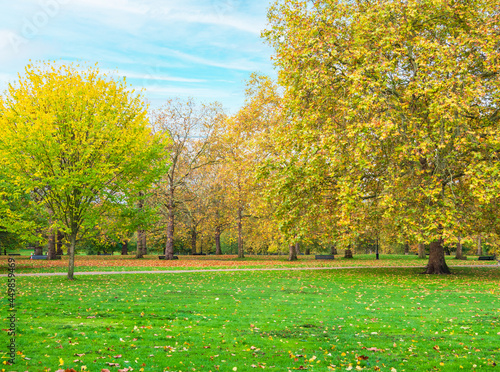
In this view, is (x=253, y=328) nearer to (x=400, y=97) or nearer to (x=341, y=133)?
(x=341, y=133)

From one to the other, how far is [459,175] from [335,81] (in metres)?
8.09

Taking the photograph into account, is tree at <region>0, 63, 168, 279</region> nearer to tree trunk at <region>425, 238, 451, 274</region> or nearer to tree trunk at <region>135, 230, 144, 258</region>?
tree trunk at <region>425, 238, 451, 274</region>

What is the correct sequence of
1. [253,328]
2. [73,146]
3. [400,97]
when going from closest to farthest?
[253,328]
[73,146]
[400,97]

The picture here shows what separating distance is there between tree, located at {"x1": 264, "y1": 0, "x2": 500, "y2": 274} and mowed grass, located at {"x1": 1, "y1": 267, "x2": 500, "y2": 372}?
16.2 feet

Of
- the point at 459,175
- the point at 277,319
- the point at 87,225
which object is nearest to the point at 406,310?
the point at 277,319

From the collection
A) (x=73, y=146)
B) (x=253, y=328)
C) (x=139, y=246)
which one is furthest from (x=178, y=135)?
(x=253, y=328)

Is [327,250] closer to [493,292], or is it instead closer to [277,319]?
[493,292]

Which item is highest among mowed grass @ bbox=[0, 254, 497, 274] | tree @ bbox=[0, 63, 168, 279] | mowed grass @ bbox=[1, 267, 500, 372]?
tree @ bbox=[0, 63, 168, 279]

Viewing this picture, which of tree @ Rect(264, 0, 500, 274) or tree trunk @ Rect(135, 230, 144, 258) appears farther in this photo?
tree trunk @ Rect(135, 230, 144, 258)

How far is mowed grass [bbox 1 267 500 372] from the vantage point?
22.5ft

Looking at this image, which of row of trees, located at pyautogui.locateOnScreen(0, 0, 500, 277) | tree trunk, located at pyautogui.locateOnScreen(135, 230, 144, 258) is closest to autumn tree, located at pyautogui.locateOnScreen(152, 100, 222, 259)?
tree trunk, located at pyautogui.locateOnScreen(135, 230, 144, 258)

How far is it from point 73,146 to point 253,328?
42.7 ft

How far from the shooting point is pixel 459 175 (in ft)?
67.7

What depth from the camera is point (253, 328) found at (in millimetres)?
9359
